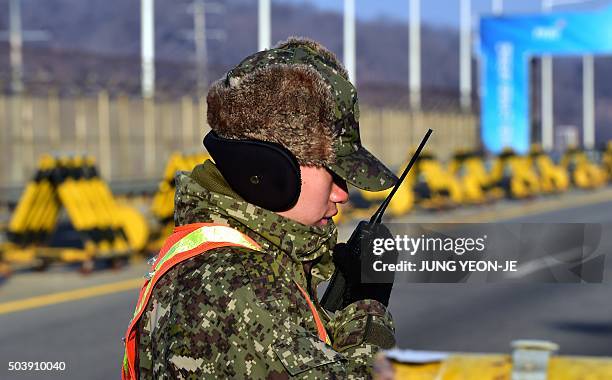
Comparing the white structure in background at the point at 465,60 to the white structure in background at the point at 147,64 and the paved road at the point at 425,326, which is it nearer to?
the white structure in background at the point at 147,64

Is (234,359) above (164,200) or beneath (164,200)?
above

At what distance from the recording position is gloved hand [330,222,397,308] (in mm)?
2178

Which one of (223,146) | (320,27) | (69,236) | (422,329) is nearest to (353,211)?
(69,236)

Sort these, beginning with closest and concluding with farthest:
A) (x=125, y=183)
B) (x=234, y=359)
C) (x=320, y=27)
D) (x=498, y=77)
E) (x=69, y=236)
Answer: (x=234, y=359), (x=69, y=236), (x=125, y=183), (x=498, y=77), (x=320, y=27)

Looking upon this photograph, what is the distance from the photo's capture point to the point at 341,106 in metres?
2.17

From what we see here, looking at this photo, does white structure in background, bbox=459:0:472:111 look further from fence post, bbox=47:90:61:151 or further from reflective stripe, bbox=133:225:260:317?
reflective stripe, bbox=133:225:260:317

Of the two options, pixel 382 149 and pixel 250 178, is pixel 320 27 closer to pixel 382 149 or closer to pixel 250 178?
pixel 382 149

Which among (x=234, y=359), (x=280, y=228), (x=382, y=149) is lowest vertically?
(x=382, y=149)

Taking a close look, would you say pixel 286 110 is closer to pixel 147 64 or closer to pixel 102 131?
pixel 102 131

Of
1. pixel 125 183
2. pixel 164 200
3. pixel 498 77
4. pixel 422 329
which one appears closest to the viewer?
pixel 422 329

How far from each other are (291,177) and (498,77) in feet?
118

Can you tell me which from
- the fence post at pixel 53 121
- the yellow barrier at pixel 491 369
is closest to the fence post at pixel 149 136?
the fence post at pixel 53 121

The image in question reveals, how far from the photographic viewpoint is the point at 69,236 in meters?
19.6

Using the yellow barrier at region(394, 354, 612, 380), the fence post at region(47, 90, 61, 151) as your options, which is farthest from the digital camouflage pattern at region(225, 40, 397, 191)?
the fence post at region(47, 90, 61, 151)
